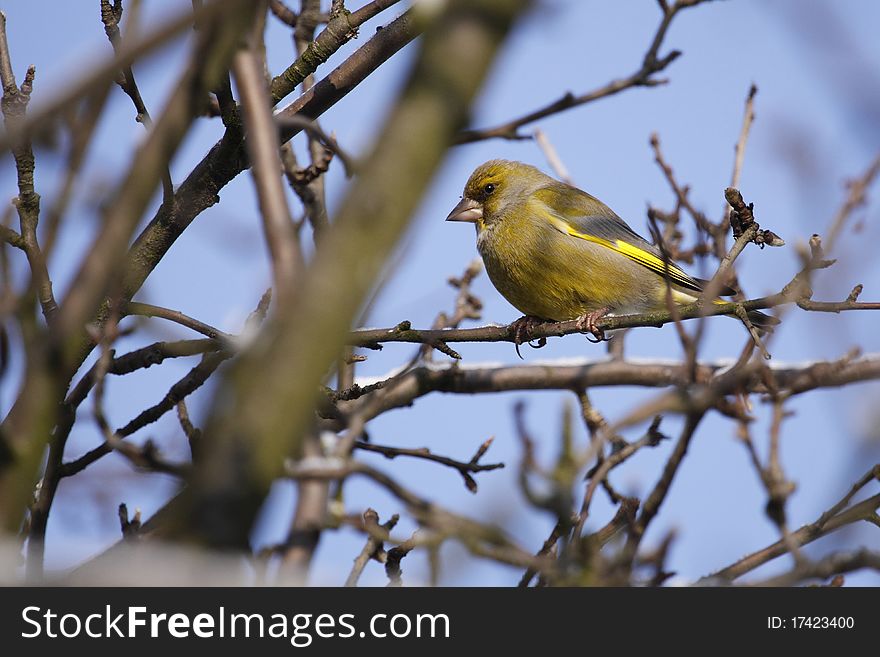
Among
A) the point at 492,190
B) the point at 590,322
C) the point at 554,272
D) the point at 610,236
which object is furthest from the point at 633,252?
the point at 590,322

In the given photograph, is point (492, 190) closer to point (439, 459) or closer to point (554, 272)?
point (554, 272)

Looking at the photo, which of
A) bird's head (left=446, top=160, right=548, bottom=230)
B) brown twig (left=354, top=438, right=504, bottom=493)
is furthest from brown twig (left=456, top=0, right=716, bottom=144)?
bird's head (left=446, top=160, right=548, bottom=230)

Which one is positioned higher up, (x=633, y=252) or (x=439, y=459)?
(x=633, y=252)

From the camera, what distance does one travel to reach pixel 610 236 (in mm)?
7383

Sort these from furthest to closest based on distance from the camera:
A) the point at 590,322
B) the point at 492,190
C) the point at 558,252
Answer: the point at 492,190 < the point at 558,252 < the point at 590,322

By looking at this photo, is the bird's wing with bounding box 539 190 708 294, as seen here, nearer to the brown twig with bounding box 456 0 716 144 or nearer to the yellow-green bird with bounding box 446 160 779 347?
the yellow-green bird with bounding box 446 160 779 347

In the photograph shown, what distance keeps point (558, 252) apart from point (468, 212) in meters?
0.96

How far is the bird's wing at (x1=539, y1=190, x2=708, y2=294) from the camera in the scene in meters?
7.07

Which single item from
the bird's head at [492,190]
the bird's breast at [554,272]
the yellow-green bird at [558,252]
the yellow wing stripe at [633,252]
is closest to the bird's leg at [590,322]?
the yellow-green bird at [558,252]
